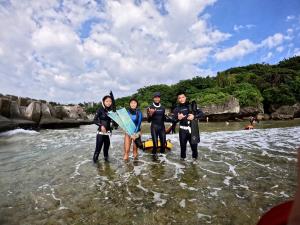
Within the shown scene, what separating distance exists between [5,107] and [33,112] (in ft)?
14.2

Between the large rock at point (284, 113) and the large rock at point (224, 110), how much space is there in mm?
8095

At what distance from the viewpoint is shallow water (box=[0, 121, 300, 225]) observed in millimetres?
3945

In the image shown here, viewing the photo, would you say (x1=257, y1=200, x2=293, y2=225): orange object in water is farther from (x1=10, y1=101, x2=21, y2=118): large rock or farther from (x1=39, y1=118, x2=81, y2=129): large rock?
(x1=39, y1=118, x2=81, y2=129): large rock

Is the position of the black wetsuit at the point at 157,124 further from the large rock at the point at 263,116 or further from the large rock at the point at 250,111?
the large rock at the point at 250,111

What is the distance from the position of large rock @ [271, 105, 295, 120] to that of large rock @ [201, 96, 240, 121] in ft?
26.6

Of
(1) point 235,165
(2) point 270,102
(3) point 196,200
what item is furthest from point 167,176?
(2) point 270,102

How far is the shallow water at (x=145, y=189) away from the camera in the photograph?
3945mm

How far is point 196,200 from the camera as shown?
461cm

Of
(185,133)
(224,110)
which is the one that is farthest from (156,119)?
(224,110)

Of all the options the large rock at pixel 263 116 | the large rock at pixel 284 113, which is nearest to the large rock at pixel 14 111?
the large rock at pixel 263 116

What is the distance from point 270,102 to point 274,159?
2120 inches

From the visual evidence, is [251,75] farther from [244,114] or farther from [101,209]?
[101,209]

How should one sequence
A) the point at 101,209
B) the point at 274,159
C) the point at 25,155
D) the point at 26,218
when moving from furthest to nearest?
the point at 25,155, the point at 274,159, the point at 101,209, the point at 26,218

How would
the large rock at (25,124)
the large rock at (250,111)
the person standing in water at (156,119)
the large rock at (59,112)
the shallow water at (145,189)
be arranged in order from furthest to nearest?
the large rock at (250,111), the large rock at (59,112), the large rock at (25,124), the person standing in water at (156,119), the shallow water at (145,189)
